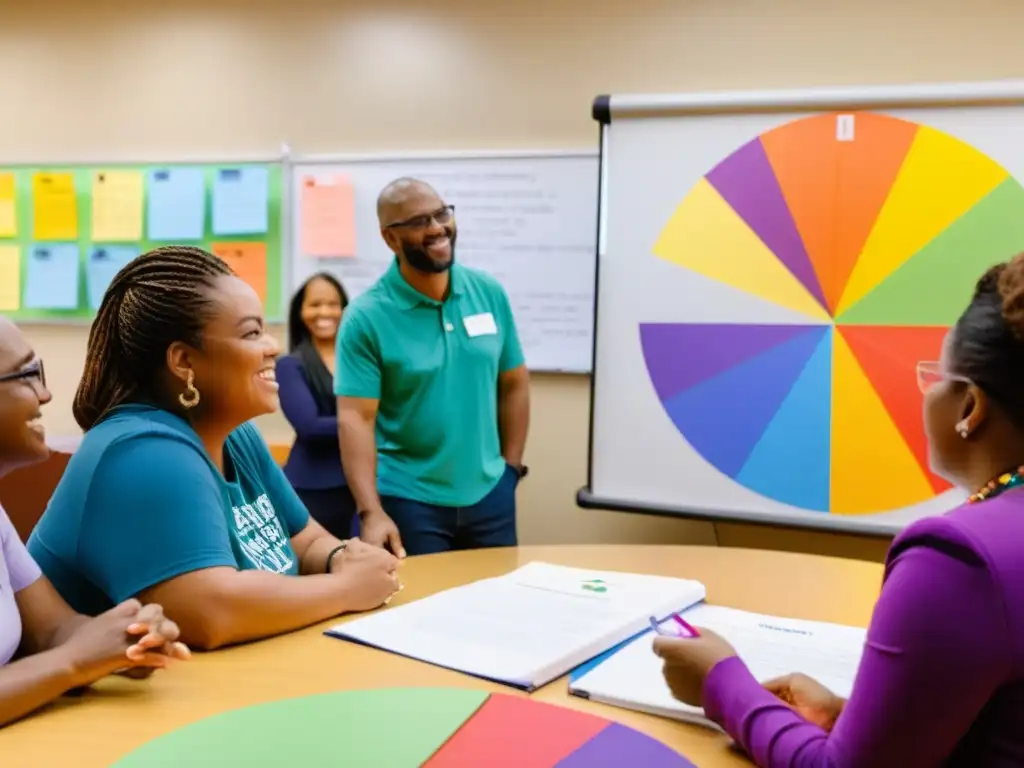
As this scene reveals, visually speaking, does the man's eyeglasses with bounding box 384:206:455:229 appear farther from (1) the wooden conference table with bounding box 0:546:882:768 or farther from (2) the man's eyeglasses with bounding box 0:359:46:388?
(2) the man's eyeglasses with bounding box 0:359:46:388

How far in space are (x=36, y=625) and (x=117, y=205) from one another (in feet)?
9.24

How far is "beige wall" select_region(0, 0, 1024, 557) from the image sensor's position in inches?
114

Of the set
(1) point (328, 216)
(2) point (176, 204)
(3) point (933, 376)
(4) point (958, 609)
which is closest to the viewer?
(4) point (958, 609)

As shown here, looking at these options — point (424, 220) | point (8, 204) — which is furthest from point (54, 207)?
point (424, 220)

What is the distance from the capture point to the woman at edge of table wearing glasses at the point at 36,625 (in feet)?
3.19

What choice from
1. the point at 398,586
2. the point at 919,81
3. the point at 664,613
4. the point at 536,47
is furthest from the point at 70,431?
the point at 919,81

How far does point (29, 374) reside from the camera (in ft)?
3.46

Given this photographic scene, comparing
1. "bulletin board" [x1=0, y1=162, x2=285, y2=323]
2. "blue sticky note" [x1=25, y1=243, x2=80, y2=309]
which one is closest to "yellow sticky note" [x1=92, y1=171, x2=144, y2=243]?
"bulletin board" [x1=0, y1=162, x2=285, y2=323]

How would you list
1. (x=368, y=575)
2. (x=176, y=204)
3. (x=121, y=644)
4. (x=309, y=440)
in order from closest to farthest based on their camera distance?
(x=121, y=644) < (x=368, y=575) < (x=309, y=440) < (x=176, y=204)

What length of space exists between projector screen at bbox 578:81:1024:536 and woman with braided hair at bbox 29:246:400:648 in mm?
1519

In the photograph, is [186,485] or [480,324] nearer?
[186,485]

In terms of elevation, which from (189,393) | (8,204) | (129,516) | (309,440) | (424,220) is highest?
(8,204)

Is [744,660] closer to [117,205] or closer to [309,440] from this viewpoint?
[309,440]

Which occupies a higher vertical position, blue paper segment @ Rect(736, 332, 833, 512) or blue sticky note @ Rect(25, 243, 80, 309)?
blue sticky note @ Rect(25, 243, 80, 309)
